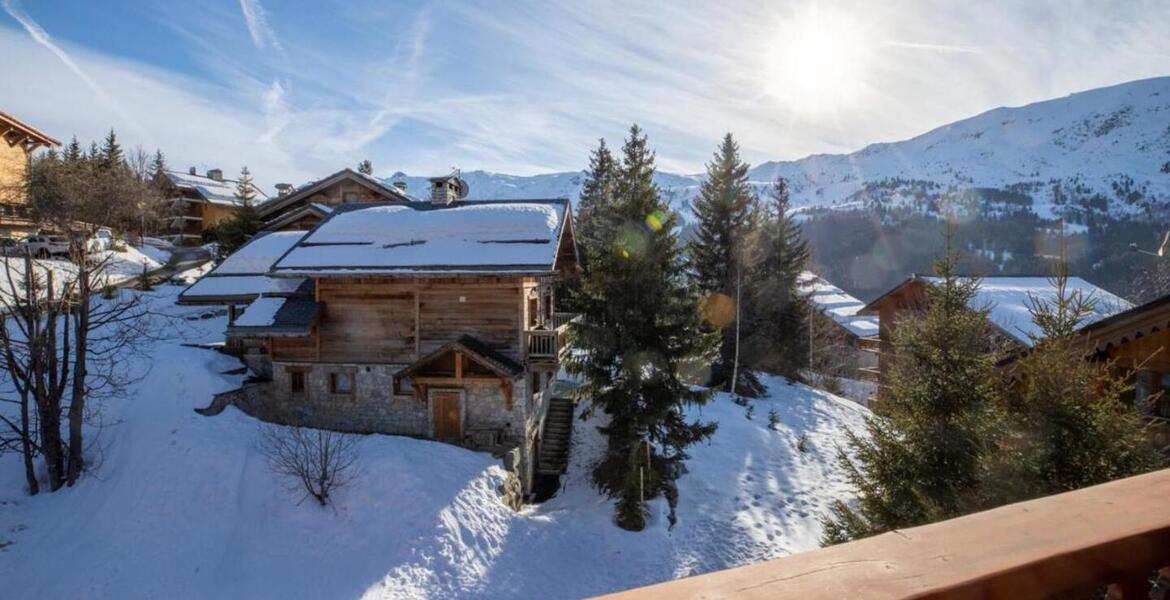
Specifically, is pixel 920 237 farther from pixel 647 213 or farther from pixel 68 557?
pixel 68 557

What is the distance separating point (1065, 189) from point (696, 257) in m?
214

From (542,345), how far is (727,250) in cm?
1553

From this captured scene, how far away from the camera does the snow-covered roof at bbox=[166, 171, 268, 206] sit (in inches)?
2064

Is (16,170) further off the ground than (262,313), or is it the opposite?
(16,170)

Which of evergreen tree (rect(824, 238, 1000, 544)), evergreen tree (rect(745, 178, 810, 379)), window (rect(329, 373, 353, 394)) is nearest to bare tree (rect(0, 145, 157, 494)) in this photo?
window (rect(329, 373, 353, 394))

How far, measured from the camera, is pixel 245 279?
76.0 feet

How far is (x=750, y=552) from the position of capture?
15672 mm

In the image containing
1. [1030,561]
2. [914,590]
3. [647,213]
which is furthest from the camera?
[647,213]

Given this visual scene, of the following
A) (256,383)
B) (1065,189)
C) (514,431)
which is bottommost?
(514,431)

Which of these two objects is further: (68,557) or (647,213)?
(647,213)

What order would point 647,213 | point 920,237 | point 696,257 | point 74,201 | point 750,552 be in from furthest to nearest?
point 920,237 < point 74,201 < point 696,257 < point 647,213 < point 750,552

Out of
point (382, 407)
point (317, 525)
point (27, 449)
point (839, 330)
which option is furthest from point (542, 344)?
point (839, 330)

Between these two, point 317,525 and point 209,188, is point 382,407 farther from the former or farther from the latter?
point 209,188

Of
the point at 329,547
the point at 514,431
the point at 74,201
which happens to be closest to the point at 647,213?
the point at 514,431
